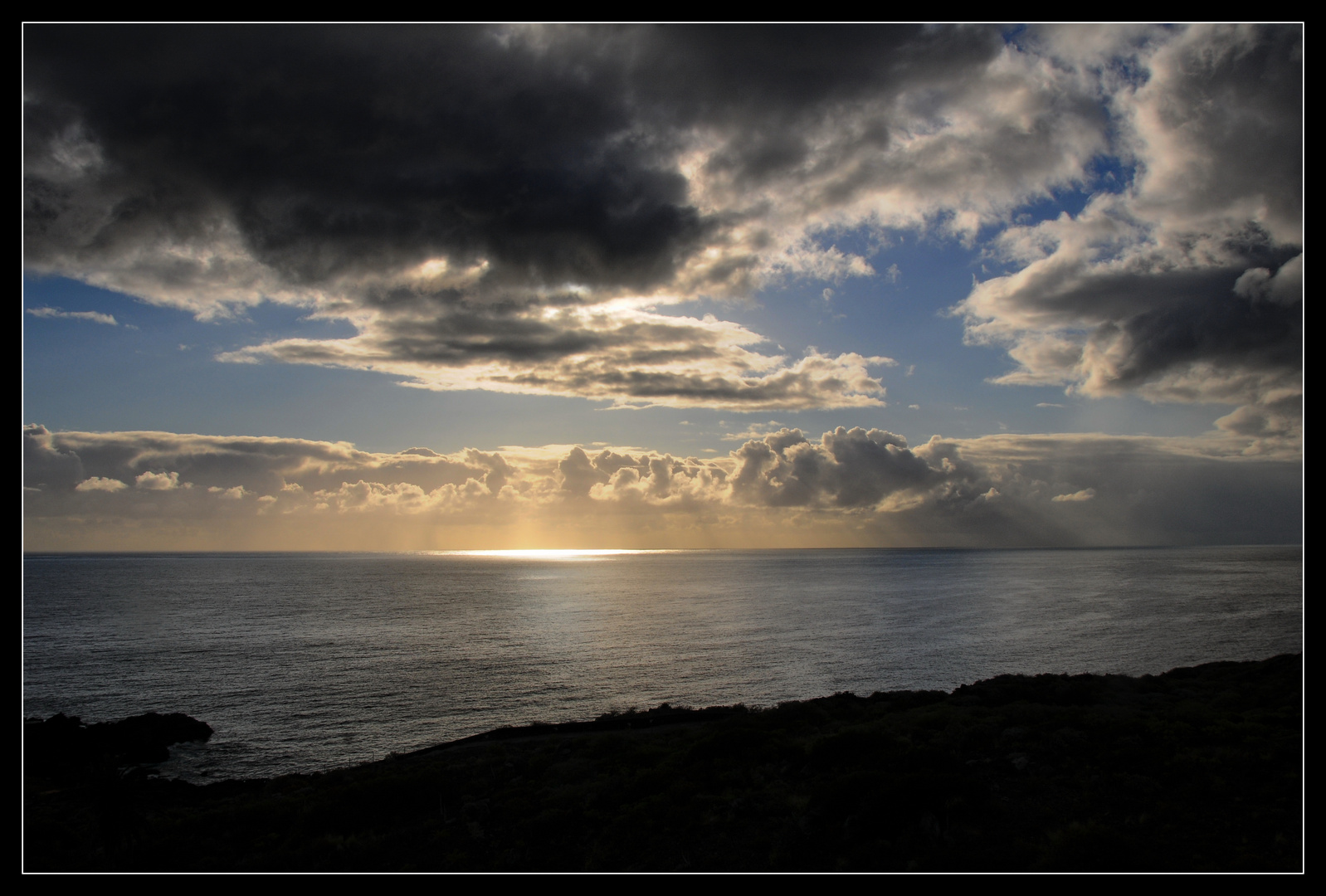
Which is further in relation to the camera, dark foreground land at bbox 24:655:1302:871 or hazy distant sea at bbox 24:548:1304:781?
hazy distant sea at bbox 24:548:1304:781

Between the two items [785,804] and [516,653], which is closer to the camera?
[785,804]

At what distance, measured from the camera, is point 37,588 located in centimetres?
17700

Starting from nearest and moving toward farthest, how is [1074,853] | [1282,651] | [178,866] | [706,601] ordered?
[1074,853] → [178,866] → [1282,651] → [706,601]

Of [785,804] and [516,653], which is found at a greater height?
[785,804]

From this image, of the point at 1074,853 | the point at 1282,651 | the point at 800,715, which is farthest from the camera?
the point at 1282,651

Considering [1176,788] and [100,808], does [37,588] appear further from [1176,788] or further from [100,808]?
[1176,788]

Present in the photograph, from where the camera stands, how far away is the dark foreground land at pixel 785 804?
18047mm

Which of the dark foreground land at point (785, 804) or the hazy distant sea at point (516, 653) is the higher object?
the dark foreground land at point (785, 804)

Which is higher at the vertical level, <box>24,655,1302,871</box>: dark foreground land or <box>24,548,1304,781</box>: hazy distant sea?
<box>24,655,1302,871</box>: dark foreground land

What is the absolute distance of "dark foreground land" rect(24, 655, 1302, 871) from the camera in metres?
18.0

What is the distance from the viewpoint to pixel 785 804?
2173 centimetres

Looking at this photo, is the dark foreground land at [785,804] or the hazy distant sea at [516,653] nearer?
the dark foreground land at [785,804]
